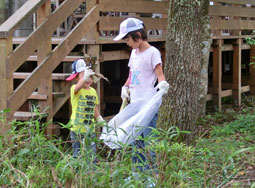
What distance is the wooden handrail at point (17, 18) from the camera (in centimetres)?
559

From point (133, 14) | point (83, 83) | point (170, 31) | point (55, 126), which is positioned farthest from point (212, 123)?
point (83, 83)

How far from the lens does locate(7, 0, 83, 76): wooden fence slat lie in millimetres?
5812

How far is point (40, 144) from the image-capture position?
3.97 metres

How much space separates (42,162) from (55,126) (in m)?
2.44

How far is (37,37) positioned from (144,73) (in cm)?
184

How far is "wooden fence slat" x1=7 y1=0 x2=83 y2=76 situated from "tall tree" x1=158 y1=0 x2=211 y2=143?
54.7 inches

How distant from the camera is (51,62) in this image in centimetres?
643

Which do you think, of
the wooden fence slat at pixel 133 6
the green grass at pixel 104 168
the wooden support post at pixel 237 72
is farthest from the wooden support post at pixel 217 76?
the green grass at pixel 104 168

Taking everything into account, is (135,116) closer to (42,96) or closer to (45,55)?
(42,96)

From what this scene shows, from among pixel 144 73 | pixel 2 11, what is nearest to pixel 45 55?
pixel 144 73

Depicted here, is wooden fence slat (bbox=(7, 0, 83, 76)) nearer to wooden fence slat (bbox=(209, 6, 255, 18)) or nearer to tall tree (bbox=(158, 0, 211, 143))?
tall tree (bbox=(158, 0, 211, 143))

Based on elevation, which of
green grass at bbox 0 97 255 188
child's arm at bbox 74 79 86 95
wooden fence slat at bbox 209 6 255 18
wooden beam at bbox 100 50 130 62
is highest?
wooden fence slat at bbox 209 6 255 18

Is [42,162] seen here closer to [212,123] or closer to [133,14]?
[133,14]

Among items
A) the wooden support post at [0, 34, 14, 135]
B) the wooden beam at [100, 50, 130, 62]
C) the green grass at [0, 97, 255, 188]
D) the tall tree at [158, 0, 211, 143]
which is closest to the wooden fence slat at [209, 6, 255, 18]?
the wooden beam at [100, 50, 130, 62]
